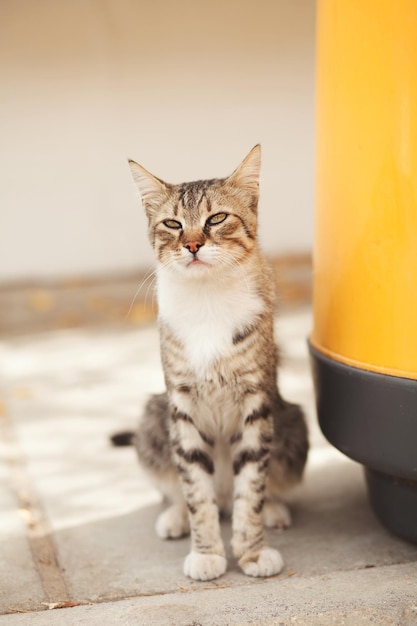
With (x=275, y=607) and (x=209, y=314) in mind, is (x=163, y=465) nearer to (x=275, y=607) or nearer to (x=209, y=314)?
(x=209, y=314)

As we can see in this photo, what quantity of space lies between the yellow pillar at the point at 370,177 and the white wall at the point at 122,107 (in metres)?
4.98

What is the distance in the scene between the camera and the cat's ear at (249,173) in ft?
9.34

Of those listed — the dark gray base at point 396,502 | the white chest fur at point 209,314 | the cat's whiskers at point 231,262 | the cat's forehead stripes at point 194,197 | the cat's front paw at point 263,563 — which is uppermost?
the cat's forehead stripes at point 194,197

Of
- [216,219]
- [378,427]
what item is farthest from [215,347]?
[378,427]

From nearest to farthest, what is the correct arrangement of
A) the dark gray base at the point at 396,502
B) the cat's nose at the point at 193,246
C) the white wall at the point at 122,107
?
the cat's nose at the point at 193,246
the dark gray base at the point at 396,502
the white wall at the point at 122,107

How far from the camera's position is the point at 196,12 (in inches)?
301

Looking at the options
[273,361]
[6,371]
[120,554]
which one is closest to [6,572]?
[120,554]

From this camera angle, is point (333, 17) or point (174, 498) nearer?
point (333, 17)

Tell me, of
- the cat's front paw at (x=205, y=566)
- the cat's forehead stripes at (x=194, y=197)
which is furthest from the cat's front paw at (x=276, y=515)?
the cat's forehead stripes at (x=194, y=197)

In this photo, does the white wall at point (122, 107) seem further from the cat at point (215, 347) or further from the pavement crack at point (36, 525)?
the cat at point (215, 347)

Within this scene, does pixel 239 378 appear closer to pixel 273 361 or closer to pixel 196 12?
pixel 273 361

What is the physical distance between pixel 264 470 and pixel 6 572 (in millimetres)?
956

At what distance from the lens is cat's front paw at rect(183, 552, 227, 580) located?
2801 mm

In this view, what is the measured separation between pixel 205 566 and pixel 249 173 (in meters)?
1.35
